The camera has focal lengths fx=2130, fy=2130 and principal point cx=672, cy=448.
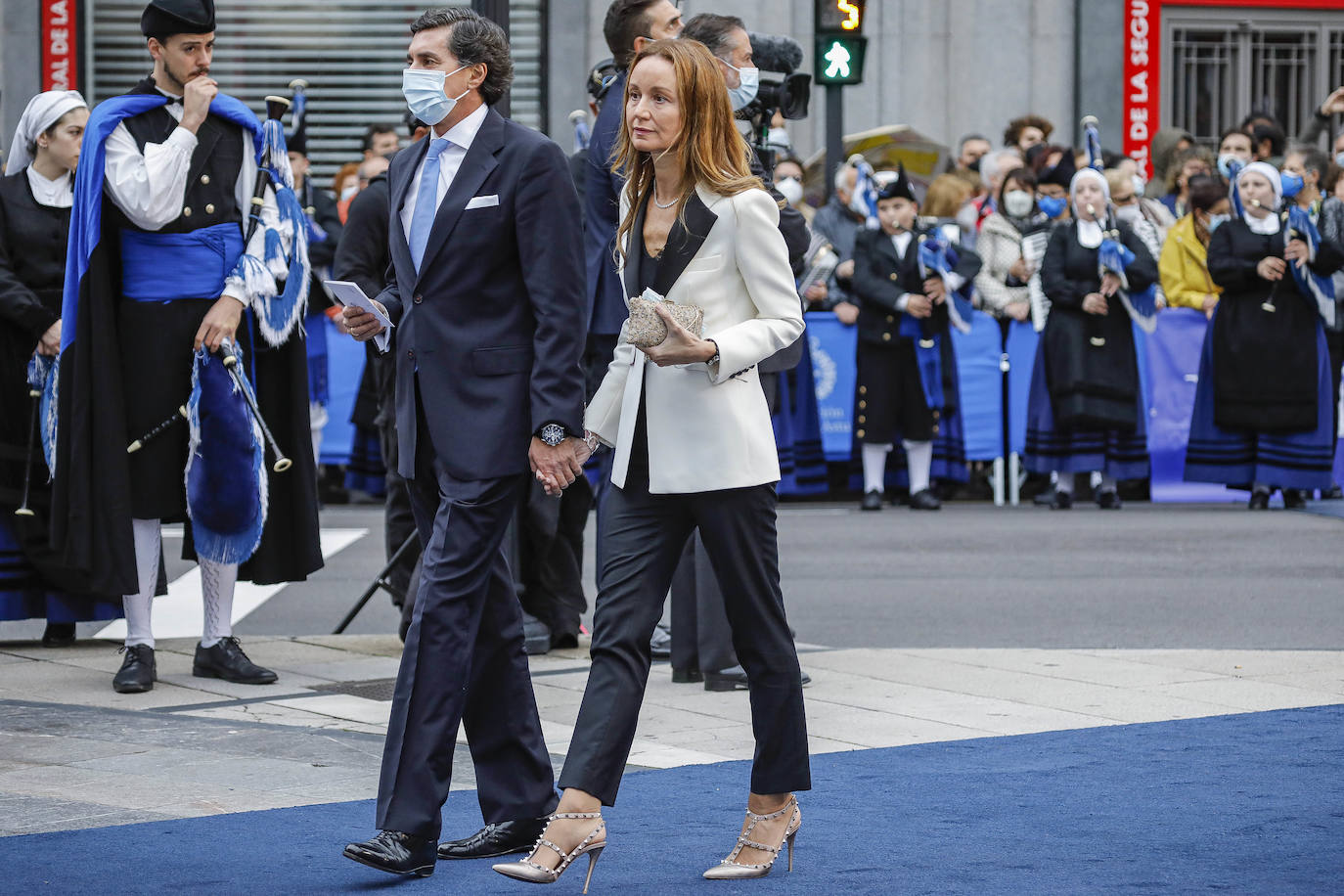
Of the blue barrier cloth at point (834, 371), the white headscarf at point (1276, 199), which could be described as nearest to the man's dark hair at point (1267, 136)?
the white headscarf at point (1276, 199)

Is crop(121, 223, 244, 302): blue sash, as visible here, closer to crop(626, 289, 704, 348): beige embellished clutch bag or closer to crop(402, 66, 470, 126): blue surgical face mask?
crop(402, 66, 470, 126): blue surgical face mask

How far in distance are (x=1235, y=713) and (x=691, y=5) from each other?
1563cm

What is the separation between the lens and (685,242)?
4844 millimetres

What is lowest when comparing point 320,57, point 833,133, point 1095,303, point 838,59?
point 1095,303

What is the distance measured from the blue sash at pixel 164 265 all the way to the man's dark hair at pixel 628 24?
1.56 m

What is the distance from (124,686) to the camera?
286 inches

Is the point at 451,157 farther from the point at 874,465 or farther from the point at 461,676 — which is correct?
the point at 874,465

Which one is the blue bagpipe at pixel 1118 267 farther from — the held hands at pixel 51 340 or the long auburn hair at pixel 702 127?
the long auburn hair at pixel 702 127

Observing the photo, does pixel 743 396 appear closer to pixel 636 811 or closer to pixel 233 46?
pixel 636 811

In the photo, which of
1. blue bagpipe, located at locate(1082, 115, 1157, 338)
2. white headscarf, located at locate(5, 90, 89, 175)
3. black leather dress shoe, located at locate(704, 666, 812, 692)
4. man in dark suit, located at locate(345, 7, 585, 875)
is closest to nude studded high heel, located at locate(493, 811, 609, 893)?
man in dark suit, located at locate(345, 7, 585, 875)

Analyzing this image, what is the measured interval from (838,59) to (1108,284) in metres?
2.70

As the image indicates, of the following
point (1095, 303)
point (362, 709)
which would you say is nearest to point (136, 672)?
point (362, 709)

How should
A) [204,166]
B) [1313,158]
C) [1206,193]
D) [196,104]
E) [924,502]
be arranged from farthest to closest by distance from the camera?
[1313,158]
[1206,193]
[924,502]
[204,166]
[196,104]

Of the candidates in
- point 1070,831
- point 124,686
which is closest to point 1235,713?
point 1070,831
